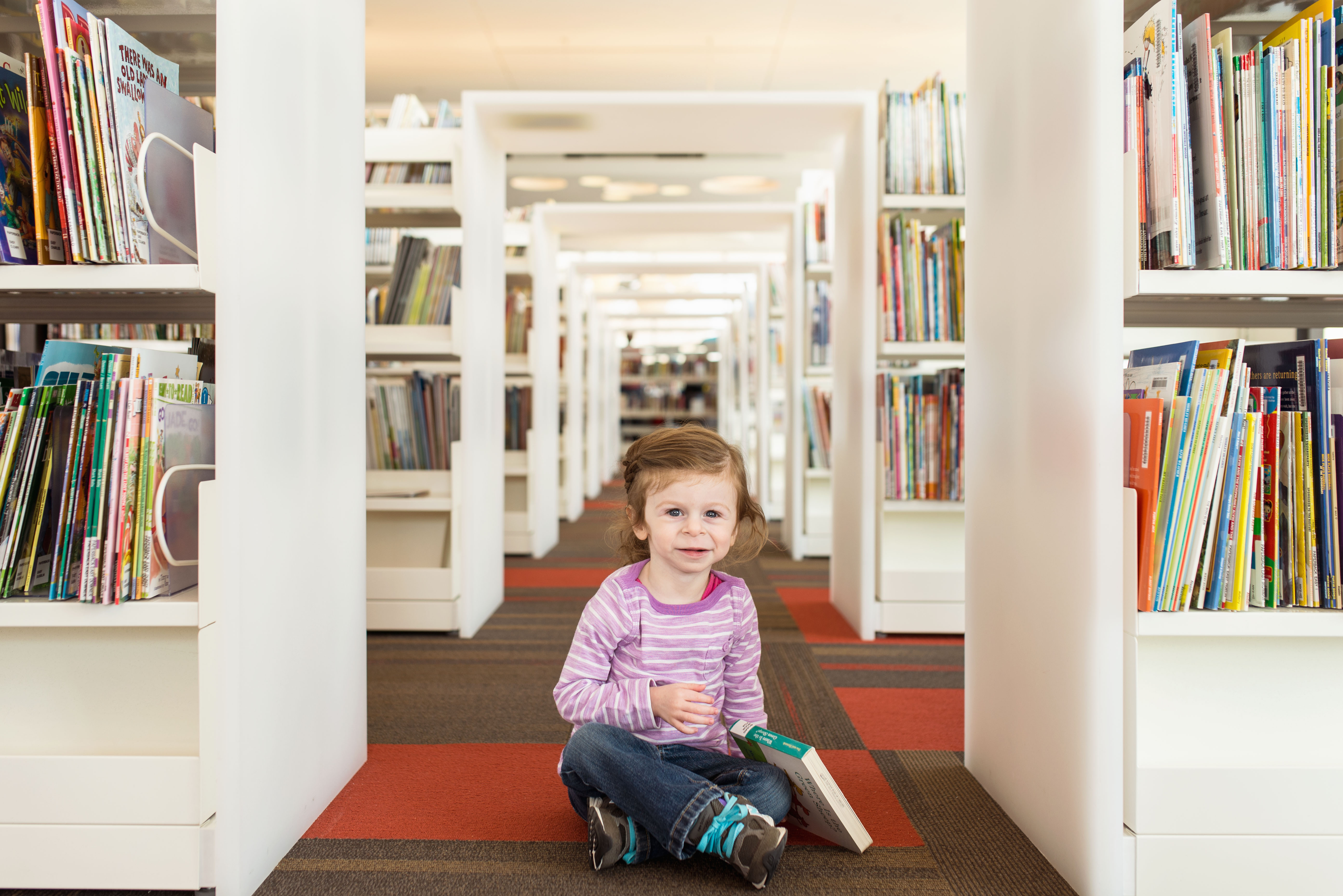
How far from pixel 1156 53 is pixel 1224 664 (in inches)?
33.3

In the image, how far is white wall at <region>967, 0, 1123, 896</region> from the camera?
1130 mm

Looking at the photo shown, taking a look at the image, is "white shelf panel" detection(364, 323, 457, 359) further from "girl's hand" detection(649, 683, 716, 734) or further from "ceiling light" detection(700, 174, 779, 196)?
"ceiling light" detection(700, 174, 779, 196)

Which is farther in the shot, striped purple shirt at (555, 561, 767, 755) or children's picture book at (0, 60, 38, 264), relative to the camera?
striped purple shirt at (555, 561, 767, 755)

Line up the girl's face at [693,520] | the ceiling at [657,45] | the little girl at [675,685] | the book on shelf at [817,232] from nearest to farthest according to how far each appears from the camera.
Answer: the little girl at [675,685], the girl's face at [693,520], the book on shelf at [817,232], the ceiling at [657,45]

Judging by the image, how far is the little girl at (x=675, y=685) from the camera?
1.20 m

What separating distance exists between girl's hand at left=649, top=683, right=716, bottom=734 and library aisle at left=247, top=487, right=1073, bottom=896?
0.23 meters

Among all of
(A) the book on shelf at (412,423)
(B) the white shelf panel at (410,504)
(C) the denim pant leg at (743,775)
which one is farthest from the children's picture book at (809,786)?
(A) the book on shelf at (412,423)

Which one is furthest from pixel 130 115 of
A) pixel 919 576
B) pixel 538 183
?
pixel 538 183

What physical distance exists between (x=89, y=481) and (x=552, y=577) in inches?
104

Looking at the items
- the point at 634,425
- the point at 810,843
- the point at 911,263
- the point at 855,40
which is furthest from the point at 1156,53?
the point at 634,425

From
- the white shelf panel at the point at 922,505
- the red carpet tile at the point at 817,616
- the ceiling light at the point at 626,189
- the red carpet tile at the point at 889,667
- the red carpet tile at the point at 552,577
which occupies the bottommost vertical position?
the red carpet tile at the point at 889,667

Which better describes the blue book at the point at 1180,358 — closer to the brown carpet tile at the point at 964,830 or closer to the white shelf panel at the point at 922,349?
the brown carpet tile at the point at 964,830

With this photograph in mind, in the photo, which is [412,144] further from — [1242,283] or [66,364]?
[1242,283]

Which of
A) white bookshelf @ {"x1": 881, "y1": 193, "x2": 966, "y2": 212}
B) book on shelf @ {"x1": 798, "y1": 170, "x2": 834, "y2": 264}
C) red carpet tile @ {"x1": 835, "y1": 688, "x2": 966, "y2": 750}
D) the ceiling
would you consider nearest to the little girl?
red carpet tile @ {"x1": 835, "y1": 688, "x2": 966, "y2": 750}
